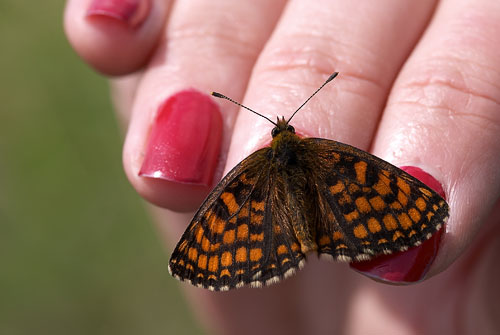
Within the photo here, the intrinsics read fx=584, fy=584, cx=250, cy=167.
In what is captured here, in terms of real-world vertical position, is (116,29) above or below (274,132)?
above

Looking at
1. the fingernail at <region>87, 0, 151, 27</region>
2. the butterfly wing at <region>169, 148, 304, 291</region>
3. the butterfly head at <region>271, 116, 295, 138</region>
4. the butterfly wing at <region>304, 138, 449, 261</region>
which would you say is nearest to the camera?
the butterfly wing at <region>304, 138, 449, 261</region>

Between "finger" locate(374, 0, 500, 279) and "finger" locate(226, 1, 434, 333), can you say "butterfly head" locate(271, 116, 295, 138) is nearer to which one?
"finger" locate(226, 1, 434, 333)

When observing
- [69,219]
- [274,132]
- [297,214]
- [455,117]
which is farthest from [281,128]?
[69,219]

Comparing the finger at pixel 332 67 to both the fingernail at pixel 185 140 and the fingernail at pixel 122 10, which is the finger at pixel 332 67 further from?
the fingernail at pixel 122 10

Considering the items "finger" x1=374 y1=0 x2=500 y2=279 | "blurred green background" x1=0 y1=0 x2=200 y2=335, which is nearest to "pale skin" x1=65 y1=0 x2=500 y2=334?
"finger" x1=374 y1=0 x2=500 y2=279

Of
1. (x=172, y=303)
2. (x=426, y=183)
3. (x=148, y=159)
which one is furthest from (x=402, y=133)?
(x=172, y=303)

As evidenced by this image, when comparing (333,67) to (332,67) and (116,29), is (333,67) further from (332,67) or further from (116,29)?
(116,29)
